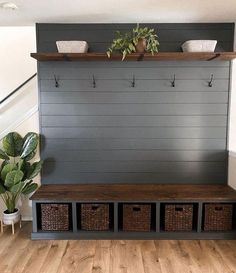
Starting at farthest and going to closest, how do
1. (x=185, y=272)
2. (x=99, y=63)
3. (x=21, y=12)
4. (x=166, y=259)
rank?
(x=99, y=63), (x=21, y=12), (x=166, y=259), (x=185, y=272)

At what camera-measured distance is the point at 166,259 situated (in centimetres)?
236

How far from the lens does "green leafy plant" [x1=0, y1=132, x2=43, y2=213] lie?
8.90 ft

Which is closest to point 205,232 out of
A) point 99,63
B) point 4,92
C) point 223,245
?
point 223,245

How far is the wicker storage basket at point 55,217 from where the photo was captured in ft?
8.80

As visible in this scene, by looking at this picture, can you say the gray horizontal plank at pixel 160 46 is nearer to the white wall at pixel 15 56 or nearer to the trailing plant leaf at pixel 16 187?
the white wall at pixel 15 56

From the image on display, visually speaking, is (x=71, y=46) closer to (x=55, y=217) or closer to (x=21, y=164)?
(x=21, y=164)

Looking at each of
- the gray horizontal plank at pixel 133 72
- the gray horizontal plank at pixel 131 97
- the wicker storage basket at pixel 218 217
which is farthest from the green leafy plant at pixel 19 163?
the wicker storage basket at pixel 218 217

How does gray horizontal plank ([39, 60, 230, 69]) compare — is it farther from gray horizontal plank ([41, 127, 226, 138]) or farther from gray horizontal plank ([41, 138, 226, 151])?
gray horizontal plank ([41, 138, 226, 151])

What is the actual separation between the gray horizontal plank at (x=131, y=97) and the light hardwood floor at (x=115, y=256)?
1481 mm

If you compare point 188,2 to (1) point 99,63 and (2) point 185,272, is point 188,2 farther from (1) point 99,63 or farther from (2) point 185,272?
(2) point 185,272

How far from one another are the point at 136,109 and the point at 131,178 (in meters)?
0.79

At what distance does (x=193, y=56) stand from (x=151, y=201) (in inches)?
59.8

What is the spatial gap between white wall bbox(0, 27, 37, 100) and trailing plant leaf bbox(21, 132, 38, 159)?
0.68 m

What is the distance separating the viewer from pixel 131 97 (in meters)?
2.98
